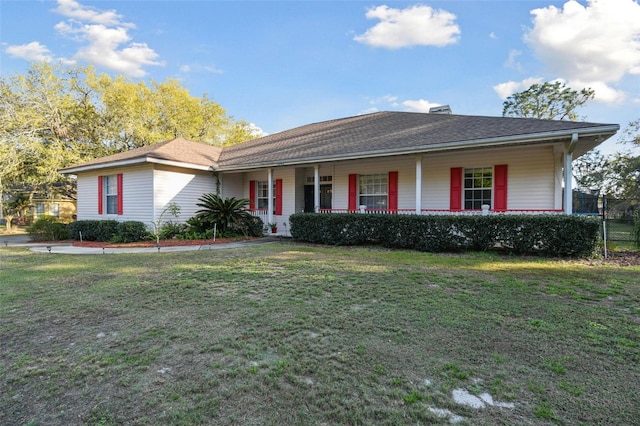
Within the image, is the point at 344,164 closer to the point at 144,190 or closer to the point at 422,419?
the point at 144,190

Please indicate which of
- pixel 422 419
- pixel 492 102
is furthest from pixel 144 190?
pixel 492 102

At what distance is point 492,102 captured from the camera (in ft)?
108

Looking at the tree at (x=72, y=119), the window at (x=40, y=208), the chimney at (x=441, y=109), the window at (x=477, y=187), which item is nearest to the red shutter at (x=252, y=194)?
the chimney at (x=441, y=109)

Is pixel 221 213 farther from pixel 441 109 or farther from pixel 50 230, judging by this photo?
pixel 441 109

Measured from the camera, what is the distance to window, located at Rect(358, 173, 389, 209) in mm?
11805

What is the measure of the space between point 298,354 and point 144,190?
11677mm

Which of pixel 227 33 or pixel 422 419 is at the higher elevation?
pixel 227 33

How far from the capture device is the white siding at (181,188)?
11938 mm

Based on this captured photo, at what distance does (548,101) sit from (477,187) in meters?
28.7

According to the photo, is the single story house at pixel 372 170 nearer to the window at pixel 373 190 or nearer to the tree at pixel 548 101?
the window at pixel 373 190

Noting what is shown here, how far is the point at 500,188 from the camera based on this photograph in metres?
9.59

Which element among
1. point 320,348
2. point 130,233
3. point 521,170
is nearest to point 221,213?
point 130,233

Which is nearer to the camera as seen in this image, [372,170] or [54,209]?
[372,170]

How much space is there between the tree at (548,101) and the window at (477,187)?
87.3ft
